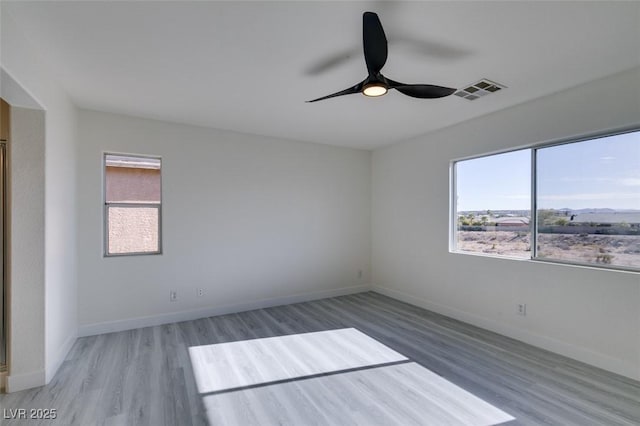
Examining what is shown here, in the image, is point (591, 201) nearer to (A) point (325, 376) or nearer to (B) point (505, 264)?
(B) point (505, 264)

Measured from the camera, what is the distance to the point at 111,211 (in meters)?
3.52

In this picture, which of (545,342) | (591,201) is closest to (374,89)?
(591,201)

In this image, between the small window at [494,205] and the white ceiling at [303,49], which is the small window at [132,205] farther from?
the small window at [494,205]

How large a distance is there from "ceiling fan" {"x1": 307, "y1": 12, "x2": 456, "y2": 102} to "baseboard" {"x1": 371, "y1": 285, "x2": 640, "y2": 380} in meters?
A: 2.73

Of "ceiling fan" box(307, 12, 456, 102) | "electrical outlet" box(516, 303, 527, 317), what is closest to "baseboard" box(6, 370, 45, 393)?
"ceiling fan" box(307, 12, 456, 102)

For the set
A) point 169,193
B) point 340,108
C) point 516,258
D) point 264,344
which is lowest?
point 264,344

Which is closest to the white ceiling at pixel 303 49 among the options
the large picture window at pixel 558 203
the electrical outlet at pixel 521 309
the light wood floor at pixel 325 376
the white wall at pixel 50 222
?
the white wall at pixel 50 222

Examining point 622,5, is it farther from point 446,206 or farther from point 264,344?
point 264,344

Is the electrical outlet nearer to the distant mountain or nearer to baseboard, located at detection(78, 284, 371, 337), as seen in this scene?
the distant mountain

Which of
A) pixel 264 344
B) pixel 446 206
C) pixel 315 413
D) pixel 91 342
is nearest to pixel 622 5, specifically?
pixel 446 206

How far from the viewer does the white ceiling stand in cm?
177

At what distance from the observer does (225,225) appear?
4129 millimetres

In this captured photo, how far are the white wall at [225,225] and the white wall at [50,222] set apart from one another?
1.00 ft

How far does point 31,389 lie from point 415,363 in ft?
10.5
